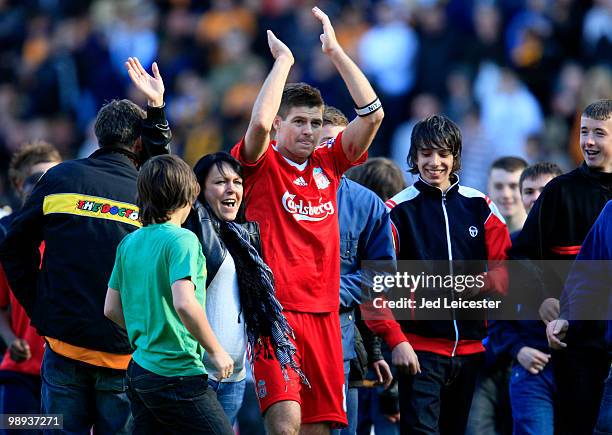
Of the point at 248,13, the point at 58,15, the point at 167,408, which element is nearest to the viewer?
the point at 167,408

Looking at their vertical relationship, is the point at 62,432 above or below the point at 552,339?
below

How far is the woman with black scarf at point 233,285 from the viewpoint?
610 cm

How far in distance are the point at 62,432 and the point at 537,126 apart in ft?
27.2

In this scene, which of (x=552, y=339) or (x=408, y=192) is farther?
(x=408, y=192)

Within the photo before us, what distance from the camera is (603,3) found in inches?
523

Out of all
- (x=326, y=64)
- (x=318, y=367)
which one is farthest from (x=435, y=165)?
(x=326, y=64)

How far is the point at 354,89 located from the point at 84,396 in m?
2.24

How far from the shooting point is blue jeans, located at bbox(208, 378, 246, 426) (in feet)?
20.2

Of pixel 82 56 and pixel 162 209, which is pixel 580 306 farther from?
pixel 82 56

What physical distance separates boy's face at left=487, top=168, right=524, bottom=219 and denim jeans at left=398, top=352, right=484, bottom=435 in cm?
170

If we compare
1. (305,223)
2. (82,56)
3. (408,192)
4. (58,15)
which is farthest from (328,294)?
(58,15)

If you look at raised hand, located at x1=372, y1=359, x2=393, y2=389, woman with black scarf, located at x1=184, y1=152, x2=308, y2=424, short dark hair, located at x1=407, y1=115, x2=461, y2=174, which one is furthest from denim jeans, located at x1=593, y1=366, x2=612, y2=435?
short dark hair, located at x1=407, y1=115, x2=461, y2=174

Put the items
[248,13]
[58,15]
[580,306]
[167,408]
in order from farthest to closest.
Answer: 1. [58,15]
2. [248,13]
3. [580,306]
4. [167,408]

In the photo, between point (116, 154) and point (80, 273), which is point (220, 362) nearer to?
point (80, 273)
